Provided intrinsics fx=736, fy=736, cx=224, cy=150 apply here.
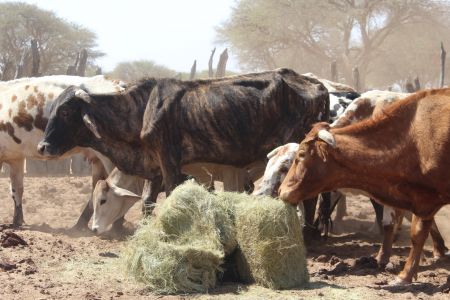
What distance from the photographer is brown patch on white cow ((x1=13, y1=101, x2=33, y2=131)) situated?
10.9 meters

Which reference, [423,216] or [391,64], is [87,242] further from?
[391,64]

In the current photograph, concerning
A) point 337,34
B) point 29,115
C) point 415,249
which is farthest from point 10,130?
point 337,34

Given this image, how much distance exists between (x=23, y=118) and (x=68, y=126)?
4.94ft

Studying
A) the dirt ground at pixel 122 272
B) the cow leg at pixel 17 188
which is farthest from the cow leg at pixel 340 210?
the cow leg at pixel 17 188

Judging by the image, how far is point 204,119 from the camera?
9000 mm

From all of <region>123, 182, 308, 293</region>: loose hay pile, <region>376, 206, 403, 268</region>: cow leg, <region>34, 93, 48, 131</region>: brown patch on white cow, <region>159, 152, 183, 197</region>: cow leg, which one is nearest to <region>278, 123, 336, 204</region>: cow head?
<region>123, 182, 308, 293</region>: loose hay pile

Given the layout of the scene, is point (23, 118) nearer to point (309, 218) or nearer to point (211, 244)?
point (309, 218)

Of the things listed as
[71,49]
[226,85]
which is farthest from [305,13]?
[226,85]

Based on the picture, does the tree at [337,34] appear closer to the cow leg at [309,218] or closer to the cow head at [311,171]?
the cow leg at [309,218]

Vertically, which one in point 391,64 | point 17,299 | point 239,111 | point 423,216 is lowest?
point 17,299

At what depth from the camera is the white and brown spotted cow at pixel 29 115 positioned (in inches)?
428

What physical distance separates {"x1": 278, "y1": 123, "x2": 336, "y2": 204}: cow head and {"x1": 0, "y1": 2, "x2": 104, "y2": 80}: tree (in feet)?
83.4

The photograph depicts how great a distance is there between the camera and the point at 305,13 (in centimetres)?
3109

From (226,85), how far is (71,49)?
23355mm
